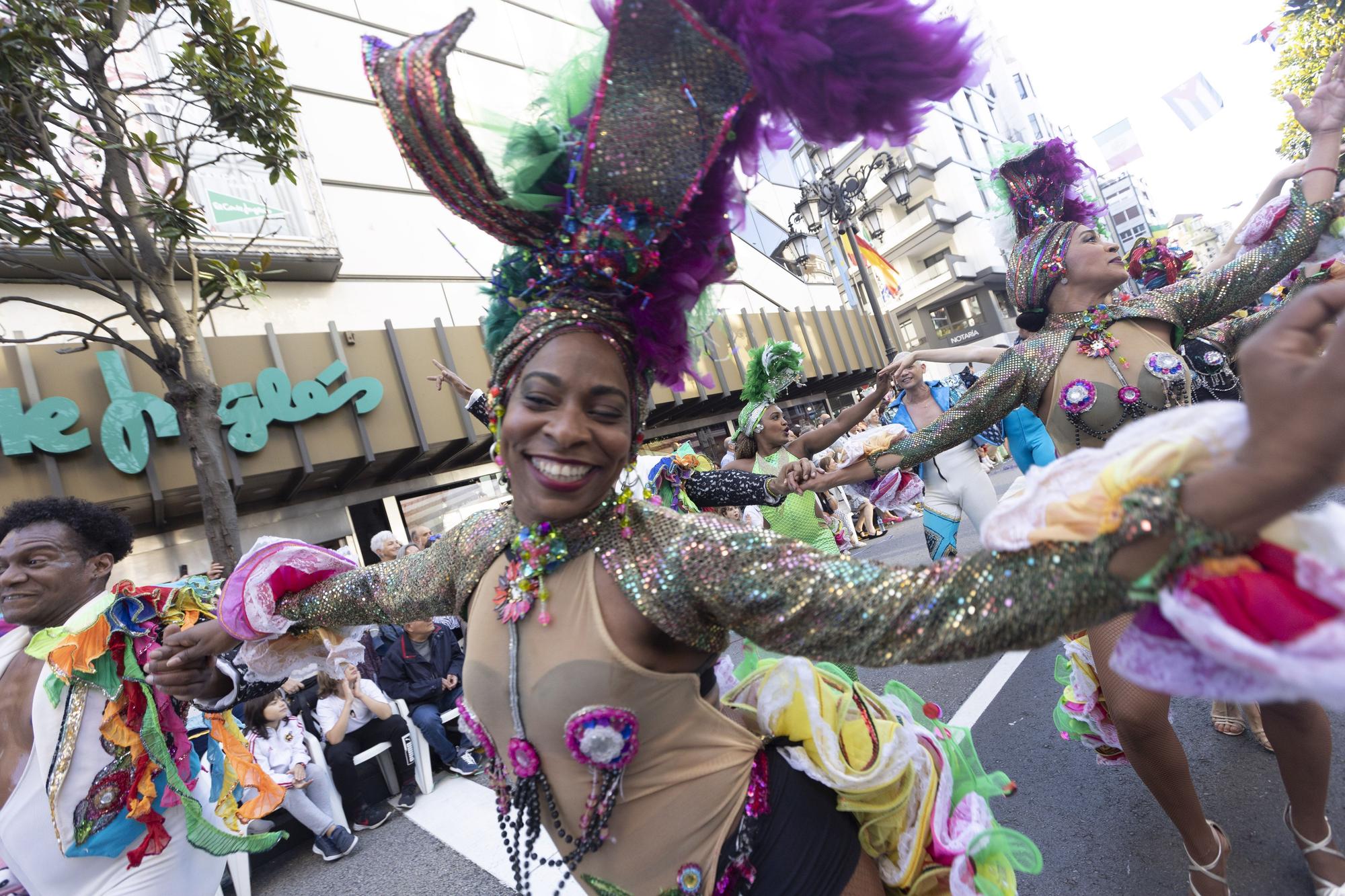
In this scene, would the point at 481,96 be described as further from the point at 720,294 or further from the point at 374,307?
the point at 374,307

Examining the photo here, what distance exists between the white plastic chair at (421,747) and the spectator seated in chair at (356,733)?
0.05 m

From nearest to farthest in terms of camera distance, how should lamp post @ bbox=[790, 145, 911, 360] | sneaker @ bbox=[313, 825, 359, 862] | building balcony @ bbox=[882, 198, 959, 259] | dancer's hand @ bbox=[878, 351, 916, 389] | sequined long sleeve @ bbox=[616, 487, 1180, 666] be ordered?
1. sequined long sleeve @ bbox=[616, 487, 1180, 666]
2. dancer's hand @ bbox=[878, 351, 916, 389]
3. sneaker @ bbox=[313, 825, 359, 862]
4. lamp post @ bbox=[790, 145, 911, 360]
5. building balcony @ bbox=[882, 198, 959, 259]

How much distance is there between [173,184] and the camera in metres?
5.21

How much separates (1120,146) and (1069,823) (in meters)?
52.3

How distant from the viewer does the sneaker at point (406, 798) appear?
493 centimetres

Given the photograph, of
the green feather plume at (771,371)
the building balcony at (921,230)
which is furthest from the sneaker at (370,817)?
the building balcony at (921,230)

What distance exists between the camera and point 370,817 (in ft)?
15.6

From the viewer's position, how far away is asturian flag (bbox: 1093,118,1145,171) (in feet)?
140

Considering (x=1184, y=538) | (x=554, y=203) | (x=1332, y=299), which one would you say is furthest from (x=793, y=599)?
(x=554, y=203)

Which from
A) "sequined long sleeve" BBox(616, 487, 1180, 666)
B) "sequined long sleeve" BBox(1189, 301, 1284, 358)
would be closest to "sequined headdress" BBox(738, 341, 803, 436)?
"sequined long sleeve" BBox(1189, 301, 1284, 358)

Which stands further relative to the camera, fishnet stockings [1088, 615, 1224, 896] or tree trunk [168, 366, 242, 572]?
tree trunk [168, 366, 242, 572]

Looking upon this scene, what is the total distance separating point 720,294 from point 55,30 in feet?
19.0

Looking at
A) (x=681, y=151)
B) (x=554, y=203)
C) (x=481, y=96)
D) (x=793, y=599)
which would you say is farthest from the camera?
(x=481, y=96)

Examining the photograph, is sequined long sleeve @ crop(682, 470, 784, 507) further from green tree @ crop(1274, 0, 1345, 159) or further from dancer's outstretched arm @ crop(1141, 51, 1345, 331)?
green tree @ crop(1274, 0, 1345, 159)
